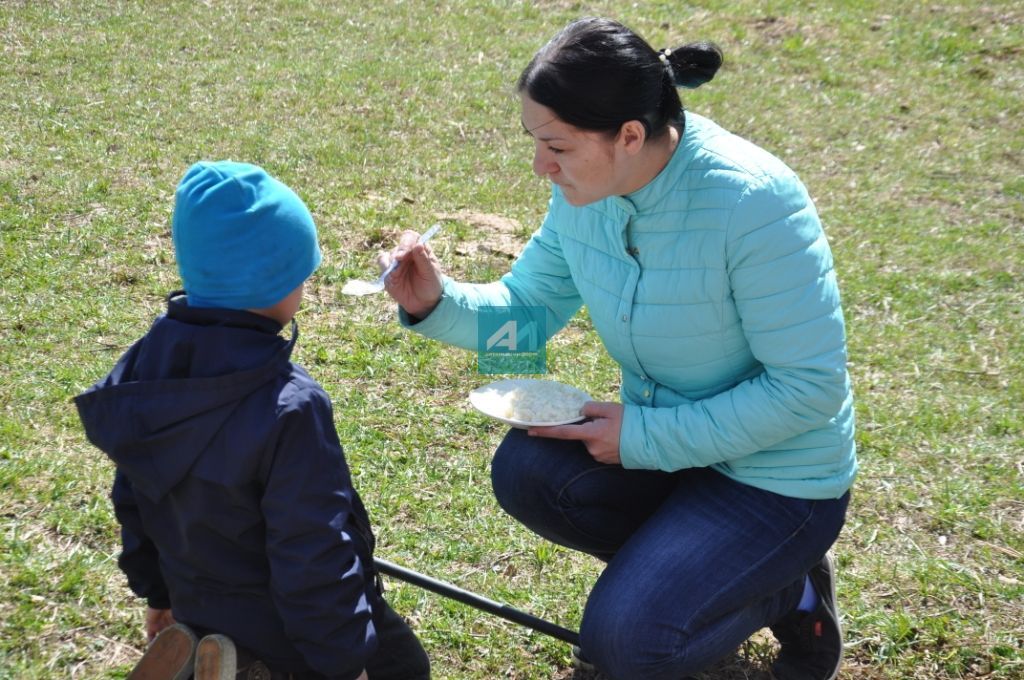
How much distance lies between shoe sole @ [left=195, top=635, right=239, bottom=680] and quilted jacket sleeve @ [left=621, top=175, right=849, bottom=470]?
96 centimetres

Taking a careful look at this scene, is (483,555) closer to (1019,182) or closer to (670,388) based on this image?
(670,388)

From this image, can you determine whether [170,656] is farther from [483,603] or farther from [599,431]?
[599,431]

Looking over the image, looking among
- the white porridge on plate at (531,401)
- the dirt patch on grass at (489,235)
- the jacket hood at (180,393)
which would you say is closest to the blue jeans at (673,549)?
the white porridge on plate at (531,401)

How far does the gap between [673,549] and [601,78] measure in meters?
0.98

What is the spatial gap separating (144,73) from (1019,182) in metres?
5.51

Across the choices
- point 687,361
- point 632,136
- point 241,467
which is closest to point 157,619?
point 241,467

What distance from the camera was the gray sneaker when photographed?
96.4 inches

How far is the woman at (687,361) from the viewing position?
2102 millimetres

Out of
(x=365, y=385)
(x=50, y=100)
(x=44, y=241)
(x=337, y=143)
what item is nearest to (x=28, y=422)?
(x=365, y=385)

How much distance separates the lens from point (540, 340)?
2.80m

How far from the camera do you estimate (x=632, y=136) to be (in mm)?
2131

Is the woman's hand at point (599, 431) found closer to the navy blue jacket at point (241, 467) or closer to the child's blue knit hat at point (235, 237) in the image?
the navy blue jacket at point (241, 467)

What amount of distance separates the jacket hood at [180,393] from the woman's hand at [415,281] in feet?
2.27

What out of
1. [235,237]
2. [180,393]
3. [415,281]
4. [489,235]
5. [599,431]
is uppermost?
[235,237]
